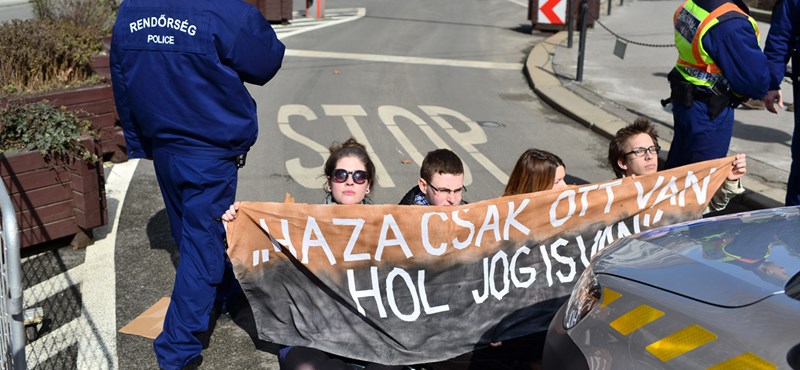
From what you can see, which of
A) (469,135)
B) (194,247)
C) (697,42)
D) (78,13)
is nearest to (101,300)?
(194,247)

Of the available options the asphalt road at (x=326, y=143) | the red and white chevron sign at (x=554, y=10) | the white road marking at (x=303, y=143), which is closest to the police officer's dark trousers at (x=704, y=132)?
the asphalt road at (x=326, y=143)

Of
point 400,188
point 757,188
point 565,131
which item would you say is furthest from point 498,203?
point 565,131

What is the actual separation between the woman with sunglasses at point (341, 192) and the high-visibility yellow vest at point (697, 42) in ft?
8.20

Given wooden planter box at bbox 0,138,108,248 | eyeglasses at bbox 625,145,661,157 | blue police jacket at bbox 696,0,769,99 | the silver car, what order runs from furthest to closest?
wooden planter box at bbox 0,138,108,248 < blue police jacket at bbox 696,0,769,99 < eyeglasses at bbox 625,145,661,157 < the silver car

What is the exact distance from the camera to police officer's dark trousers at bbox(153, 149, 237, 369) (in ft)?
14.3

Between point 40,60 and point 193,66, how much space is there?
4639 mm

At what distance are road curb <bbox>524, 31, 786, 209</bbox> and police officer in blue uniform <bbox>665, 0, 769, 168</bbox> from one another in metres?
1.59

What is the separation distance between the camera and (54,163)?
5.89 m

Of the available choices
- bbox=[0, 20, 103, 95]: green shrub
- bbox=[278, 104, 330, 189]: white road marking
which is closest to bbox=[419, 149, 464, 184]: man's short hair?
bbox=[278, 104, 330, 189]: white road marking

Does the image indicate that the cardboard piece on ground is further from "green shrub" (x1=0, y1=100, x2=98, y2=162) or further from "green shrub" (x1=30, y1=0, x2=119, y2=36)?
"green shrub" (x1=30, y1=0, x2=119, y2=36)

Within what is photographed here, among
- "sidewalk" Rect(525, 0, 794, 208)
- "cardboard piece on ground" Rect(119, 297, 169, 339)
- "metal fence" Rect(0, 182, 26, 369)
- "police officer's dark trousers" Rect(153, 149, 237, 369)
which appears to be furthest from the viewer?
"sidewalk" Rect(525, 0, 794, 208)

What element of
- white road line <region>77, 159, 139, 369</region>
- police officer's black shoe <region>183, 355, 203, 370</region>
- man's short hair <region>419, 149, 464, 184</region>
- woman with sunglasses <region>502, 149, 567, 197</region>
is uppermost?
man's short hair <region>419, 149, 464, 184</region>

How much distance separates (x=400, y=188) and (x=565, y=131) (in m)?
3.33

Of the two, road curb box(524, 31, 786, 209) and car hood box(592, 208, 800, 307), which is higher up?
car hood box(592, 208, 800, 307)
